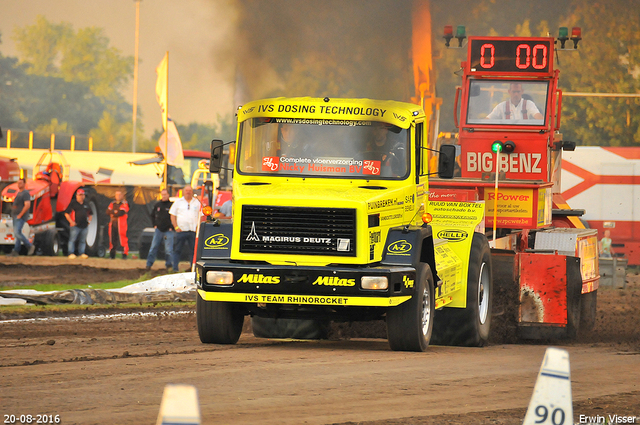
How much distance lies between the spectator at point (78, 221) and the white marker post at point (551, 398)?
71.3 feet

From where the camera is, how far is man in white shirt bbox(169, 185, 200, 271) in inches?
849

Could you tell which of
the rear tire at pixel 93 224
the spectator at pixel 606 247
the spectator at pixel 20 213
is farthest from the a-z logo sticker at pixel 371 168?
the rear tire at pixel 93 224

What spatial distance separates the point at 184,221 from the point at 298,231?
1185 cm

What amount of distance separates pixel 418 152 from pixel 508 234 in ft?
11.9

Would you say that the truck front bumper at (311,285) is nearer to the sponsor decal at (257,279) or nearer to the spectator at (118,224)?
the sponsor decal at (257,279)

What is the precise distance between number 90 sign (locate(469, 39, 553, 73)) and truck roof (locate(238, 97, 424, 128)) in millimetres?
5297

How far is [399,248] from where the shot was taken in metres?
10.1

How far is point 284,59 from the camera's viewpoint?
23.4m

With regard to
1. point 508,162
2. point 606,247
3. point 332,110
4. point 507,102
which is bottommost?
point 606,247

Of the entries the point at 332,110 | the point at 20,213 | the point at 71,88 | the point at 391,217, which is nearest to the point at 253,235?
the point at 391,217

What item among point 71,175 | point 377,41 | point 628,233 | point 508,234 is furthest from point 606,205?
point 71,175

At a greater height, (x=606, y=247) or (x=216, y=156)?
(x=216, y=156)

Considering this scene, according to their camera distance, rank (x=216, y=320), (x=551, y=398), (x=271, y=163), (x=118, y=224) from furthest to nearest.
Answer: (x=118, y=224)
(x=271, y=163)
(x=216, y=320)
(x=551, y=398)

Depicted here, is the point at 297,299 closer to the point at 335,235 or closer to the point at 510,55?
the point at 335,235
